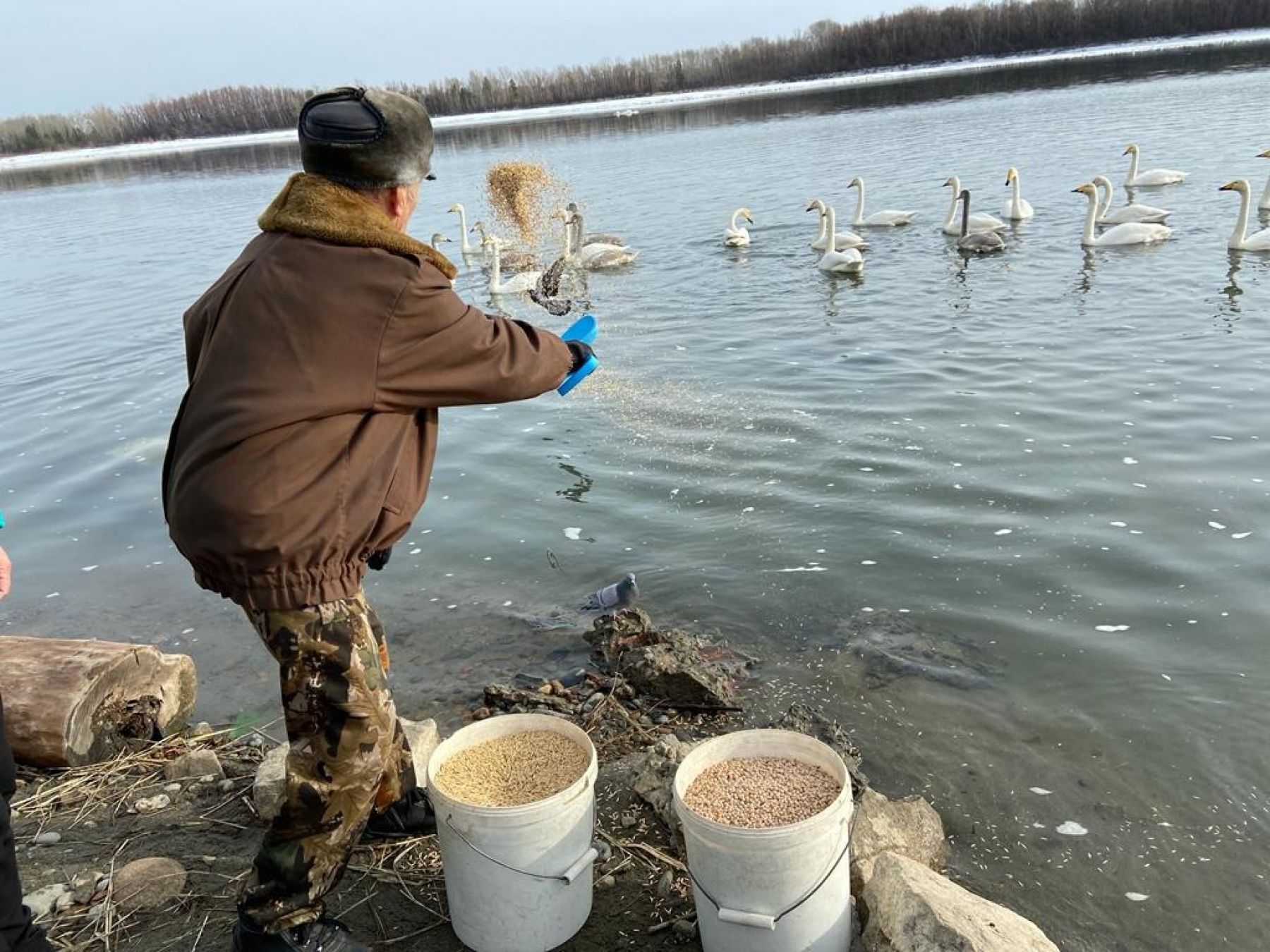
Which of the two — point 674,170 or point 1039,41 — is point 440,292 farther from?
point 1039,41

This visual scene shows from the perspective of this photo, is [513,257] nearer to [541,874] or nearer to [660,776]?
[660,776]

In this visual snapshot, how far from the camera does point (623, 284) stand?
16469 millimetres

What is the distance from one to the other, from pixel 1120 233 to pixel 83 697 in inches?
599

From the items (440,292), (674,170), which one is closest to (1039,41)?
(674,170)

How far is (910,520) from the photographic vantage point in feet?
24.0

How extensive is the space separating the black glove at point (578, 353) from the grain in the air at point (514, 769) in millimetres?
1372

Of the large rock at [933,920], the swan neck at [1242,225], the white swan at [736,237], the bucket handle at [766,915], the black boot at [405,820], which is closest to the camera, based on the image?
the large rock at [933,920]

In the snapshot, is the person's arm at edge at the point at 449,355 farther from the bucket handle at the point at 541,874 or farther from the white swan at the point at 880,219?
the white swan at the point at 880,219

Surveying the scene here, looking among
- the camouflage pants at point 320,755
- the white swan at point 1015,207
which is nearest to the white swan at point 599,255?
the white swan at point 1015,207

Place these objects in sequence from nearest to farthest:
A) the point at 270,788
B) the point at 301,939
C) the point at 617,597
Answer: the point at 301,939 → the point at 270,788 → the point at 617,597

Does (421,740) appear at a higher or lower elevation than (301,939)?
lower

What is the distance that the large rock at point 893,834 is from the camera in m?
3.66

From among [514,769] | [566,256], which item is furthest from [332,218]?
[566,256]

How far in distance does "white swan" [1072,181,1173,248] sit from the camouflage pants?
1509 centimetres
